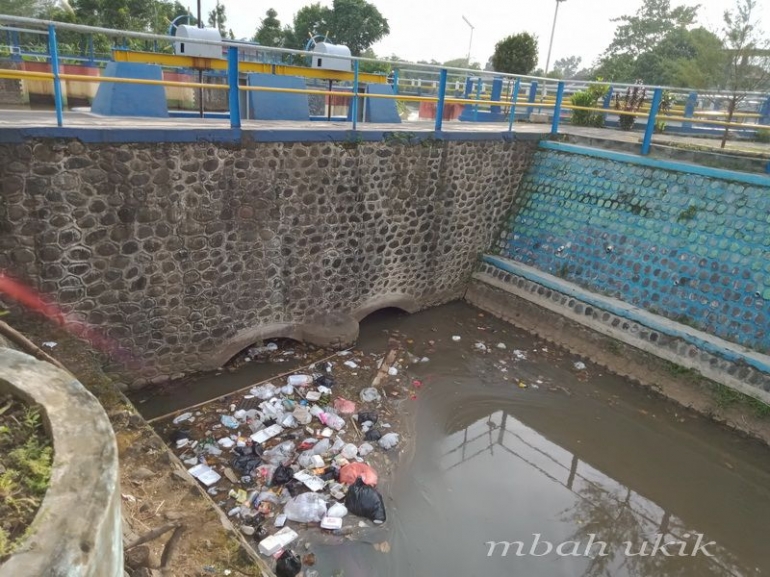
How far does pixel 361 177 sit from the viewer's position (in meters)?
6.66

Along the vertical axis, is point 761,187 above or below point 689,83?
below

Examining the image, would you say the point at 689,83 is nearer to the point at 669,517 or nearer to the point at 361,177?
the point at 361,177

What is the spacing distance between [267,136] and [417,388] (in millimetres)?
3172

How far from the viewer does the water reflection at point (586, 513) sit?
4.21m

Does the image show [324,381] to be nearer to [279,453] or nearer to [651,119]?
[279,453]

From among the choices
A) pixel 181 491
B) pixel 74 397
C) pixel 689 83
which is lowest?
pixel 181 491

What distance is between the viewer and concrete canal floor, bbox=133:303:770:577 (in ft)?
13.6

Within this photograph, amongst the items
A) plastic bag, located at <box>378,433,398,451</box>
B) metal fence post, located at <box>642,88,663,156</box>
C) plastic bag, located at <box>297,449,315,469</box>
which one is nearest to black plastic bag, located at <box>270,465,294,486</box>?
plastic bag, located at <box>297,449,315,469</box>

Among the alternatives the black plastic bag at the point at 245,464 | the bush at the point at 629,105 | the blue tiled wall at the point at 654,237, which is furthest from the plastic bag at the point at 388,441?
the bush at the point at 629,105

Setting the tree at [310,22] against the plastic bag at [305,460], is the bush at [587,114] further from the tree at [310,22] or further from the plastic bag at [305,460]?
the tree at [310,22]

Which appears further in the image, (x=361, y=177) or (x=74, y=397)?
(x=361, y=177)

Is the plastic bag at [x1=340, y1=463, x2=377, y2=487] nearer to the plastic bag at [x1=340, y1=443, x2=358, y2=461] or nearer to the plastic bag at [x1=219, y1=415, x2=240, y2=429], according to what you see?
the plastic bag at [x1=340, y1=443, x2=358, y2=461]

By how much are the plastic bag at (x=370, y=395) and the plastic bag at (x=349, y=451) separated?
81cm

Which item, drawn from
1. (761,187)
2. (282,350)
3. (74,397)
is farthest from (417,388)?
(761,187)
